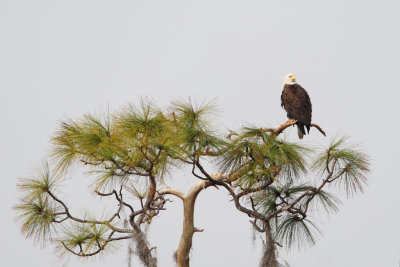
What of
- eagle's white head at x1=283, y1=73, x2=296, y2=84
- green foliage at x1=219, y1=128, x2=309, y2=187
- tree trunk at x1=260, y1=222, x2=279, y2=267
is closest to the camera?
green foliage at x1=219, y1=128, x2=309, y2=187

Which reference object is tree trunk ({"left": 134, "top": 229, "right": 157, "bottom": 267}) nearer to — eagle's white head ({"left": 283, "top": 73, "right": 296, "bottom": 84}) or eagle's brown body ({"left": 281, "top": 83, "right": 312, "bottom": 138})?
eagle's brown body ({"left": 281, "top": 83, "right": 312, "bottom": 138})

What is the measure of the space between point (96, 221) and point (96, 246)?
0.17m

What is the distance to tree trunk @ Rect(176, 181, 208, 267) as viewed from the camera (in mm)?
4141

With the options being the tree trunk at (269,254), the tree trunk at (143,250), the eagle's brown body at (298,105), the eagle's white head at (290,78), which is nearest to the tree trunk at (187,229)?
the tree trunk at (143,250)

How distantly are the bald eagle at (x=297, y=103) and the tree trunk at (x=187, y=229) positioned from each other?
86 cm

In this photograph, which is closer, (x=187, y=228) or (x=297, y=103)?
(x=187, y=228)

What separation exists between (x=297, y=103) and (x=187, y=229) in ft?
3.85

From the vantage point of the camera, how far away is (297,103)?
177 inches

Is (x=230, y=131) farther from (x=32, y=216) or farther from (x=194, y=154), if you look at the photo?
(x=32, y=216)

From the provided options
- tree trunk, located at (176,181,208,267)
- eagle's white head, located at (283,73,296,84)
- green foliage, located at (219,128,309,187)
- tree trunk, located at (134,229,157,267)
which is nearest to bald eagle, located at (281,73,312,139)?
eagle's white head, located at (283,73,296,84)

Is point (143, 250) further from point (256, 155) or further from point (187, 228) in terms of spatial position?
point (256, 155)

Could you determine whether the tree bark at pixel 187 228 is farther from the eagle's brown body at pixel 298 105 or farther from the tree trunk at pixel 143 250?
the eagle's brown body at pixel 298 105

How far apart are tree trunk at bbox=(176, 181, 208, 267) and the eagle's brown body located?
0.85 meters

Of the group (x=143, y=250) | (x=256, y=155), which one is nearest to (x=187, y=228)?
(x=143, y=250)
